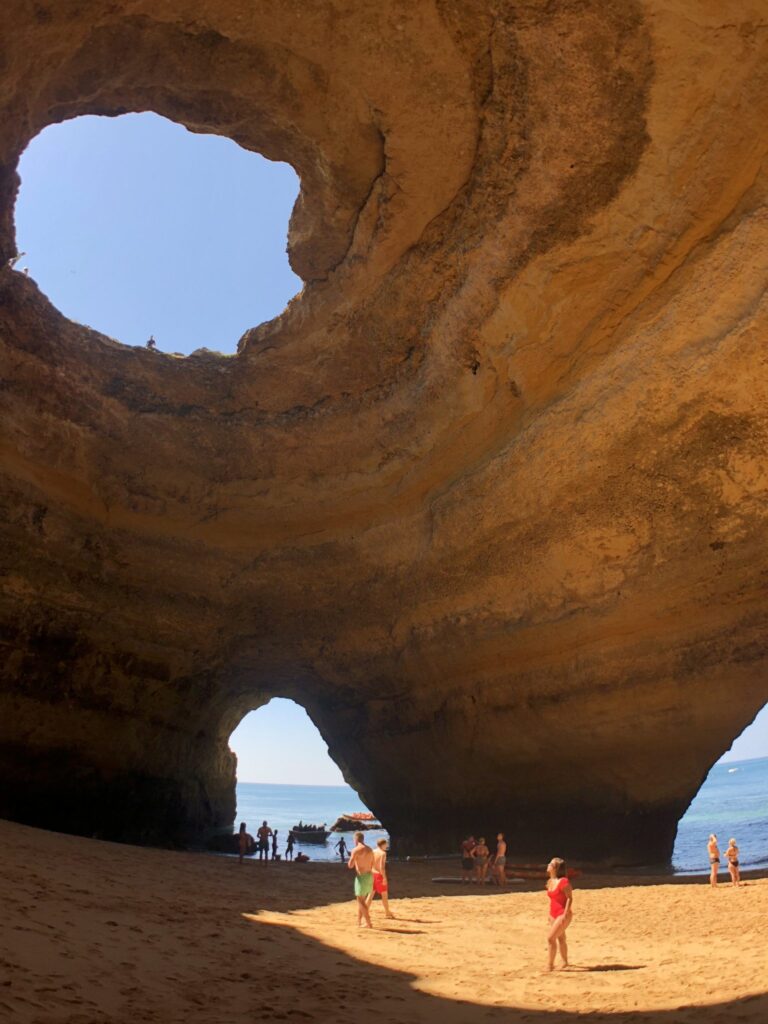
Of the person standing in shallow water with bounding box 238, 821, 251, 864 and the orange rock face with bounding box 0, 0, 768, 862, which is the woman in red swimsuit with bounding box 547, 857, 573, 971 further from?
the person standing in shallow water with bounding box 238, 821, 251, 864

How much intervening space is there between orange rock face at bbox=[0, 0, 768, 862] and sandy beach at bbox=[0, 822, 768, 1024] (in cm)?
346

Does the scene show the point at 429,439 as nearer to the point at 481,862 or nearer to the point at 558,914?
the point at 481,862

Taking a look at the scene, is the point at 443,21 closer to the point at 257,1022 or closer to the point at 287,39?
the point at 287,39

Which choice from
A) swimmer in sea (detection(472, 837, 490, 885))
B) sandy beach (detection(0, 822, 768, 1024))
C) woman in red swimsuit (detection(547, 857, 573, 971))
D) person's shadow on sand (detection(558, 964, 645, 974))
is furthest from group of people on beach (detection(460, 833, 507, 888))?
person's shadow on sand (detection(558, 964, 645, 974))

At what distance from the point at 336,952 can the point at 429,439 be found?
7704mm

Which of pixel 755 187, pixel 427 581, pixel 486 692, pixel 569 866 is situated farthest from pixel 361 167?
pixel 569 866

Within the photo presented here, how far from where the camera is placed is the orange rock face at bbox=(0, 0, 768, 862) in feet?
27.6

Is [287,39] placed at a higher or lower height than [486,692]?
higher

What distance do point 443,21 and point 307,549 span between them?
8620mm

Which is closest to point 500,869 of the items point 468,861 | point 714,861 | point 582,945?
point 468,861

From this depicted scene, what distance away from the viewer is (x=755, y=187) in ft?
26.7

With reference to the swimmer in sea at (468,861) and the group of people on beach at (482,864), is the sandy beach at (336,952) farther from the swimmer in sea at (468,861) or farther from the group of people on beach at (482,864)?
the swimmer in sea at (468,861)

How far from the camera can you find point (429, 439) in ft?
39.9

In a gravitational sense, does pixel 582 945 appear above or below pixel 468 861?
below
